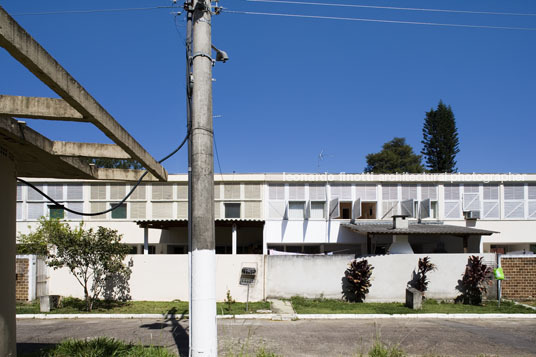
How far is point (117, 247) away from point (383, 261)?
9.52 metres

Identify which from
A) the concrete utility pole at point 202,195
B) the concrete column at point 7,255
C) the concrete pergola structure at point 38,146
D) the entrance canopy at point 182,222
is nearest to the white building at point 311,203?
the entrance canopy at point 182,222

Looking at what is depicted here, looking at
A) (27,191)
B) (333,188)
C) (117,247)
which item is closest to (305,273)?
(117,247)

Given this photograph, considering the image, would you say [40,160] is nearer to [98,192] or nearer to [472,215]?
[98,192]

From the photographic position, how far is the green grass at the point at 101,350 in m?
6.96

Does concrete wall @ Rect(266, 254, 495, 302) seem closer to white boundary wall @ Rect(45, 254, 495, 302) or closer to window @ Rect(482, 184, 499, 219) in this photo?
white boundary wall @ Rect(45, 254, 495, 302)

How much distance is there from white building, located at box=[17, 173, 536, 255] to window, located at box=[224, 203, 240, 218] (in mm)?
48

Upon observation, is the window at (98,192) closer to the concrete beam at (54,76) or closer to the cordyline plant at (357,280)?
the cordyline plant at (357,280)

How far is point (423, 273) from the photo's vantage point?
1585cm

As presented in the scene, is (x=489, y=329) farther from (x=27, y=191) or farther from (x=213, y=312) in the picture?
(x=27, y=191)

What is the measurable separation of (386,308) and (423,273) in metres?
2.31

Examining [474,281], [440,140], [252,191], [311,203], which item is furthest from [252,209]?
[440,140]

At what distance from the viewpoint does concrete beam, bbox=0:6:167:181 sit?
3.73 meters

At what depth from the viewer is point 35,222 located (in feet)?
83.3

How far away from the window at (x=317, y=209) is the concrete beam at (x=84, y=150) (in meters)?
18.9
